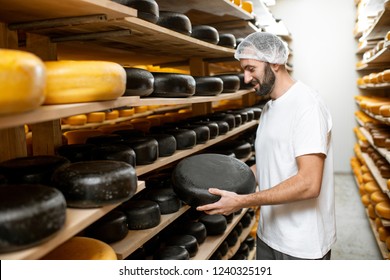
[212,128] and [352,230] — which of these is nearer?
[212,128]

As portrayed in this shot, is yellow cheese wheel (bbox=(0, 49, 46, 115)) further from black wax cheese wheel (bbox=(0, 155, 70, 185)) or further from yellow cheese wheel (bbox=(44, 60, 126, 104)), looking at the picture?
black wax cheese wheel (bbox=(0, 155, 70, 185))

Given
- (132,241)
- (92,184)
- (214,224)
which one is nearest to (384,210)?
(214,224)

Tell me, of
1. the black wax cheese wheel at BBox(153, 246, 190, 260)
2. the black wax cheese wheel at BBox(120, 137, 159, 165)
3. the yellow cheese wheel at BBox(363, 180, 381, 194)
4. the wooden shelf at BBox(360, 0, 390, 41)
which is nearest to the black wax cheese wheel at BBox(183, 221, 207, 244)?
the black wax cheese wheel at BBox(153, 246, 190, 260)

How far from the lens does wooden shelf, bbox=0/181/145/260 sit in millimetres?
910

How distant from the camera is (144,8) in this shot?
1.72m

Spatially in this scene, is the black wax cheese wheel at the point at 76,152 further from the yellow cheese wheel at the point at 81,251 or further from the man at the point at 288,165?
the man at the point at 288,165

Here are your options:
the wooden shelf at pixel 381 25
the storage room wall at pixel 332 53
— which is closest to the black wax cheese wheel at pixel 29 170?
the wooden shelf at pixel 381 25

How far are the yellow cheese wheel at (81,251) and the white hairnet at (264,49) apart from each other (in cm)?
119

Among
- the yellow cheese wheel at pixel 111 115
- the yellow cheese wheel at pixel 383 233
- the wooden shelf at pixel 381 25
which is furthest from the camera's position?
the yellow cheese wheel at pixel 111 115

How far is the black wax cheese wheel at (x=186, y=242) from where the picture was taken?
7.50ft

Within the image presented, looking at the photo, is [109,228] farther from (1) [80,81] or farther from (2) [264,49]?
(2) [264,49]

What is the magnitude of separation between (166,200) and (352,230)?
3069mm
